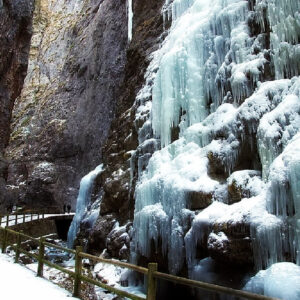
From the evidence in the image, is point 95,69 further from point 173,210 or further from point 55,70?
point 173,210

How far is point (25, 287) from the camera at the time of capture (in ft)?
23.4

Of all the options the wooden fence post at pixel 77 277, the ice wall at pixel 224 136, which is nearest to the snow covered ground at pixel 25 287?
the wooden fence post at pixel 77 277

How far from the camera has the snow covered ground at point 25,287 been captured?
6.39m

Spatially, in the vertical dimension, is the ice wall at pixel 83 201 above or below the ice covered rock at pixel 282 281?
above

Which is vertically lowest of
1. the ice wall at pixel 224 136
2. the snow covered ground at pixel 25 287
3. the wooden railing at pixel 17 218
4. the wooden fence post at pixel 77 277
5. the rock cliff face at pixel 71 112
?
the snow covered ground at pixel 25 287

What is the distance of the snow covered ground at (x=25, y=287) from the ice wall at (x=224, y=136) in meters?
2.90

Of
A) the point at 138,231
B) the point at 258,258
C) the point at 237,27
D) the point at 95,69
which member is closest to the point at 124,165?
the point at 138,231

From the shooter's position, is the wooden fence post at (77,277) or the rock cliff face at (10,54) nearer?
the wooden fence post at (77,277)

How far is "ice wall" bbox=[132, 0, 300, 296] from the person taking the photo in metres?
6.77

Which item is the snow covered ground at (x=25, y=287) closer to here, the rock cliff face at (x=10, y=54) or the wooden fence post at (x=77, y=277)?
the wooden fence post at (x=77, y=277)

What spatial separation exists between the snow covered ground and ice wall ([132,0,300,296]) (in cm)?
290

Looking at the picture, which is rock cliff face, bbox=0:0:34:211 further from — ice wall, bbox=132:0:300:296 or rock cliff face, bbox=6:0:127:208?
ice wall, bbox=132:0:300:296

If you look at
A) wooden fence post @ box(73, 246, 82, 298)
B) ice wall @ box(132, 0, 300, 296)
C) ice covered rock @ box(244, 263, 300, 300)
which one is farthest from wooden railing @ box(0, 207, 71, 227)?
ice covered rock @ box(244, 263, 300, 300)

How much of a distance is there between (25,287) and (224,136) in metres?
5.71
